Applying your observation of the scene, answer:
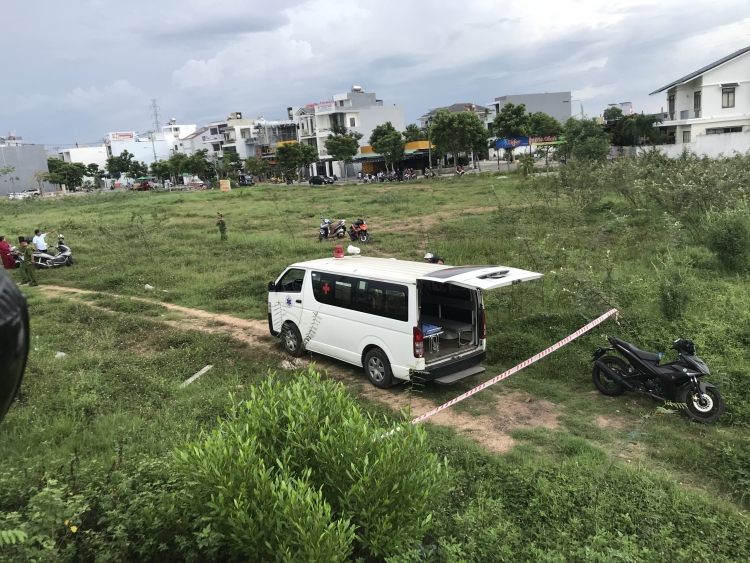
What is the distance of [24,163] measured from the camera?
222ft

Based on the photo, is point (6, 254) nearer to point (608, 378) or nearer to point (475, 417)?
point (475, 417)

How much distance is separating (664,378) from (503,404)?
182 centimetres

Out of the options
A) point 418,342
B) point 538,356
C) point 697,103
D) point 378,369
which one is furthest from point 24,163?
point 538,356

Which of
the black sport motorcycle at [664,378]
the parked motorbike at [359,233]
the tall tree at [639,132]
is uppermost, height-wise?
the tall tree at [639,132]

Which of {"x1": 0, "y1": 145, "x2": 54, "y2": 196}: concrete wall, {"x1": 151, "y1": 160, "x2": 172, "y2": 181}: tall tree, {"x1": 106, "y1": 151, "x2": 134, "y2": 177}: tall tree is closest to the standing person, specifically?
{"x1": 151, "y1": 160, "x2": 172, "y2": 181}: tall tree

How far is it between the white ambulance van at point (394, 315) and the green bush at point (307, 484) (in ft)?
10.1

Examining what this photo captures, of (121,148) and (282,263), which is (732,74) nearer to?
(282,263)

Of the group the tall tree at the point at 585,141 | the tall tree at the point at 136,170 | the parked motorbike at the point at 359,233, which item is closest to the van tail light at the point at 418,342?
the parked motorbike at the point at 359,233

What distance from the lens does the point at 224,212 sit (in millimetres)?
27766

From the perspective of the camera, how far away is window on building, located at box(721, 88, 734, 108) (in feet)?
106

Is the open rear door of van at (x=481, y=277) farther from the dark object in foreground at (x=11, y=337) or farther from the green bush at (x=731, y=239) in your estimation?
the green bush at (x=731, y=239)

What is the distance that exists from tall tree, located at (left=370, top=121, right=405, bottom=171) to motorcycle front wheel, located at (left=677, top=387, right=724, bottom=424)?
43318 mm

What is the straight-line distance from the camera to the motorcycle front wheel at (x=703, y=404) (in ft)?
18.5

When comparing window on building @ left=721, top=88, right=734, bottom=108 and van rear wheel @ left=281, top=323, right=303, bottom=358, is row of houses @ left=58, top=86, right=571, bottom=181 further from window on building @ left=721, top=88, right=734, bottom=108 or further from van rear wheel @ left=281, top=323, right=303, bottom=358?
van rear wheel @ left=281, top=323, right=303, bottom=358
